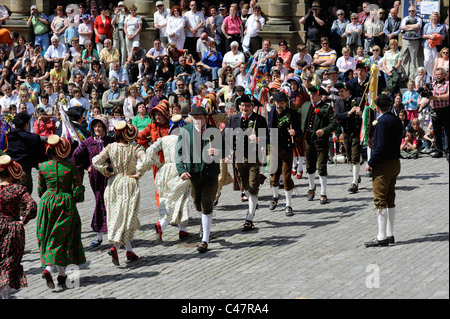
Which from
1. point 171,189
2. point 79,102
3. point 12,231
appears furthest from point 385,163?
point 79,102

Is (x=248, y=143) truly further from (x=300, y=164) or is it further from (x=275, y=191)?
(x=300, y=164)

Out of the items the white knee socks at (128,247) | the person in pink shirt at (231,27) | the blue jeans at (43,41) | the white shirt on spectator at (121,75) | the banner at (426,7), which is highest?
the banner at (426,7)

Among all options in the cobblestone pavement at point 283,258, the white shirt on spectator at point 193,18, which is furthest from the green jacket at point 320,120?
the white shirt on spectator at point 193,18

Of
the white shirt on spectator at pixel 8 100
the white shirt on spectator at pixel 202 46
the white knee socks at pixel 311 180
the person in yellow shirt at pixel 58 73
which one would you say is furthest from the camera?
the person in yellow shirt at pixel 58 73

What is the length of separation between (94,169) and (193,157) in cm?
135

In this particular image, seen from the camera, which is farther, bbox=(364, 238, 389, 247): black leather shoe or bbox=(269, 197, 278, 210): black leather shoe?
bbox=(269, 197, 278, 210): black leather shoe

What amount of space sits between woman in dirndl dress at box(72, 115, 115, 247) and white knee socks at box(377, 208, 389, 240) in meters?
3.42

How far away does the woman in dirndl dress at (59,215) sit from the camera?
10.7 m

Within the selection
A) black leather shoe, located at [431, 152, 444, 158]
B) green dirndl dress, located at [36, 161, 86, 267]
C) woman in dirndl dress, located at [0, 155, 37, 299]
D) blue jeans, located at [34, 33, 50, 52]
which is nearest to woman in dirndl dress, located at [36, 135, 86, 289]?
green dirndl dress, located at [36, 161, 86, 267]

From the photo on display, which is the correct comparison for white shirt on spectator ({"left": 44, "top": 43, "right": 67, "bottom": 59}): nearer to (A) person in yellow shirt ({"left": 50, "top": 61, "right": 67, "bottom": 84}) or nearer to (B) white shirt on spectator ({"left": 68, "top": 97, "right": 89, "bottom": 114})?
(A) person in yellow shirt ({"left": 50, "top": 61, "right": 67, "bottom": 84})

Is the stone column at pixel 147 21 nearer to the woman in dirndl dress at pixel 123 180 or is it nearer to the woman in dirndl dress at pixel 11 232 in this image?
the woman in dirndl dress at pixel 123 180

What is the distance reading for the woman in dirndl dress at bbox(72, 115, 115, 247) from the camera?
12.5 m
